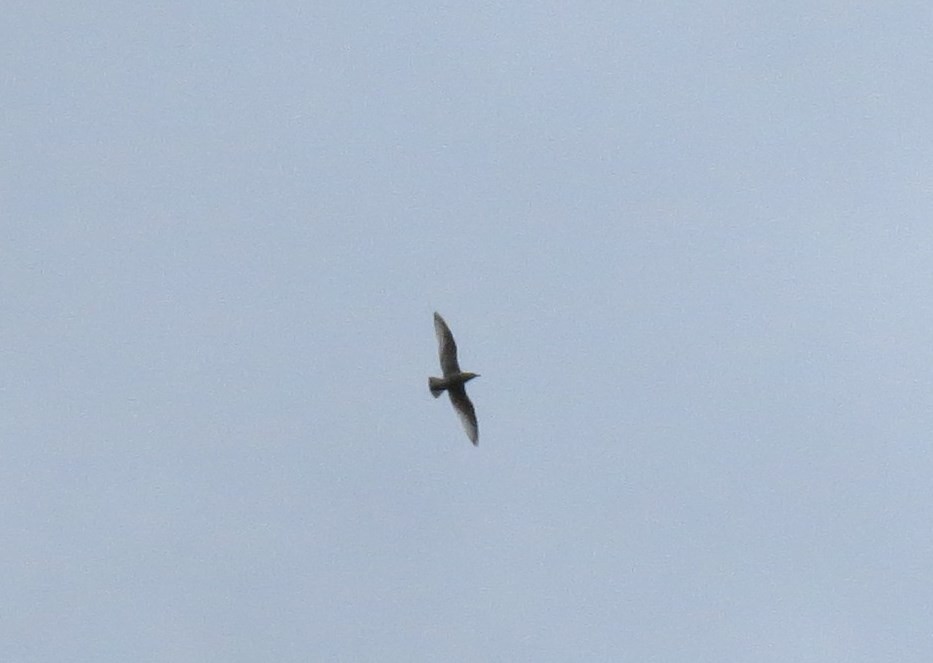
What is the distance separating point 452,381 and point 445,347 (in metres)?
1.41

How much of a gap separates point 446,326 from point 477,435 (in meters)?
4.13

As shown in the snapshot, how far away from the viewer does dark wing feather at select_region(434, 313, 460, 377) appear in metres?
102

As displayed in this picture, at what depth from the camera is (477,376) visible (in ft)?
334

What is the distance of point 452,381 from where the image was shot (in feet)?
332

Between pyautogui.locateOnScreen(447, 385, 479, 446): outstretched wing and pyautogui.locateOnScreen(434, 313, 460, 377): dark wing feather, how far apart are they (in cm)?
76

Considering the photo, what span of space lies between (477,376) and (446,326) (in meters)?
2.04

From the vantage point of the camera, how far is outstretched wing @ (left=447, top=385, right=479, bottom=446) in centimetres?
10200

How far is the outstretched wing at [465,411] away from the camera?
102 meters

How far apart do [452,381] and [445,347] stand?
4.62 ft

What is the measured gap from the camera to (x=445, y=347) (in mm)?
101938

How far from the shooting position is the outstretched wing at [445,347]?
102 m

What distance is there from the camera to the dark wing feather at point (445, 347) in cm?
10169

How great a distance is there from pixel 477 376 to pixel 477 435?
7.98ft

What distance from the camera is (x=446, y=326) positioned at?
102 m
